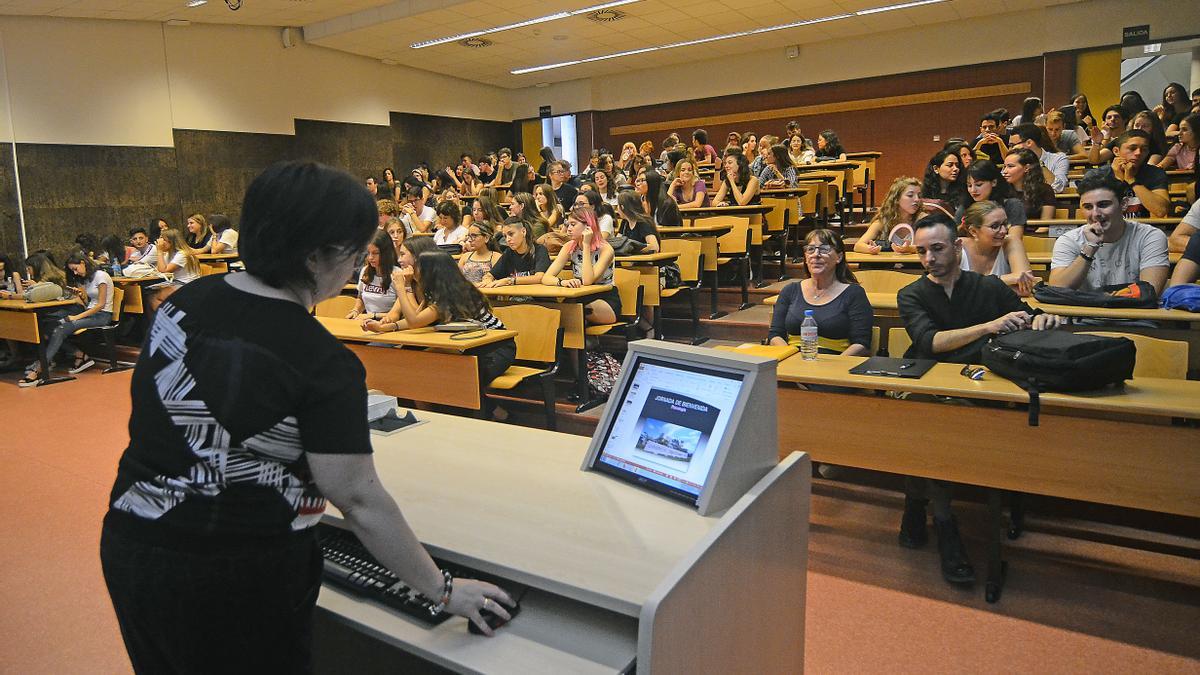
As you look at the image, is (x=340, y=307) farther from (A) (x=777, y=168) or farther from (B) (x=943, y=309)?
(A) (x=777, y=168)

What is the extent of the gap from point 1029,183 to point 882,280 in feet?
5.80

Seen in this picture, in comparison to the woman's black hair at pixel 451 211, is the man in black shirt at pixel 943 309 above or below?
below

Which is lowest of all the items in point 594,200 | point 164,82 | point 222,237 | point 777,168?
point 222,237

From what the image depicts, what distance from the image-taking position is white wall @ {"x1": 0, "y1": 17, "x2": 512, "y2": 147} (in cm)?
988

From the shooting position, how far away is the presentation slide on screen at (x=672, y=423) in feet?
5.12

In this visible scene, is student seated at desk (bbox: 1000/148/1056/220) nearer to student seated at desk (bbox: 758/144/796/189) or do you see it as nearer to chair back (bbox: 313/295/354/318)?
student seated at desk (bbox: 758/144/796/189)

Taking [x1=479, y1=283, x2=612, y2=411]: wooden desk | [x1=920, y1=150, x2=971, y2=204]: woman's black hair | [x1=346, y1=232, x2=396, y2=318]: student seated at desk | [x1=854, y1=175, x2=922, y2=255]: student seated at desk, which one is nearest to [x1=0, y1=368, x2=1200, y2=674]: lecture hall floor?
[x1=479, y1=283, x2=612, y2=411]: wooden desk

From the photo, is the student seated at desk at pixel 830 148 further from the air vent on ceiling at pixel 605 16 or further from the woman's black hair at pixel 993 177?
the woman's black hair at pixel 993 177

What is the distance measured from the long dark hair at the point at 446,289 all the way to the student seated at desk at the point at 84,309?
14.6ft

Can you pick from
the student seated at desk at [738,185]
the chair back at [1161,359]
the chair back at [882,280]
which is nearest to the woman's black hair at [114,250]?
the student seated at desk at [738,185]

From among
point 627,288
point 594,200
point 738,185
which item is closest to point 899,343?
point 627,288

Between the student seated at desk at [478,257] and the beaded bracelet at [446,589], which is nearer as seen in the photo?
the beaded bracelet at [446,589]

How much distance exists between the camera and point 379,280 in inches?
204

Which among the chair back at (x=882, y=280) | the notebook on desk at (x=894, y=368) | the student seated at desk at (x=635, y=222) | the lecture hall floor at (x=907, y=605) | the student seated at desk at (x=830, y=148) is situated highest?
the student seated at desk at (x=830, y=148)
